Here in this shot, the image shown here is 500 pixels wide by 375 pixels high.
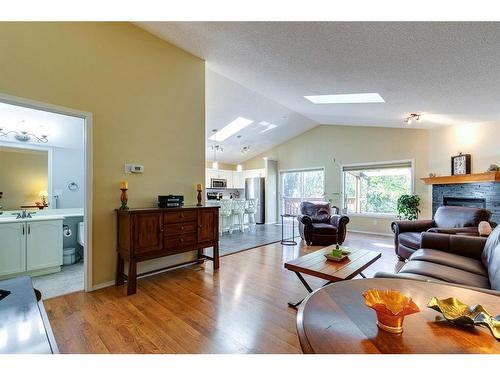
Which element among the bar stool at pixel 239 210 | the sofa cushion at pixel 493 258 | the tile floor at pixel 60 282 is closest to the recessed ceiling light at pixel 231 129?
the bar stool at pixel 239 210

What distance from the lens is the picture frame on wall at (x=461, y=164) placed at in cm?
468

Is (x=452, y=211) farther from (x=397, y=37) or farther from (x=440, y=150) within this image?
(x=397, y=37)

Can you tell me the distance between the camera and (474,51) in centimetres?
216

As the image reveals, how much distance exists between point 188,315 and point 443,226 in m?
3.86

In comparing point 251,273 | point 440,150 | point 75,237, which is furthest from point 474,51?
point 75,237

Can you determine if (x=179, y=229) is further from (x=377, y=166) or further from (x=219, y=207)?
(x=377, y=166)

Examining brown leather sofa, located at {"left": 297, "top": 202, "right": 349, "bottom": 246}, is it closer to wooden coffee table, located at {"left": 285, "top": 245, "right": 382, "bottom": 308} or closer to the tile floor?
wooden coffee table, located at {"left": 285, "top": 245, "right": 382, "bottom": 308}

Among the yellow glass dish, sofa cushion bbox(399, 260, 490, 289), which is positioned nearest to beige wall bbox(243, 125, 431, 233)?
sofa cushion bbox(399, 260, 490, 289)

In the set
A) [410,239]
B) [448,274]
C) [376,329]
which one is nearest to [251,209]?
[410,239]

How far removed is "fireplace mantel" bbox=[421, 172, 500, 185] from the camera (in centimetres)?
412

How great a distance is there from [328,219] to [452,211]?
2109mm

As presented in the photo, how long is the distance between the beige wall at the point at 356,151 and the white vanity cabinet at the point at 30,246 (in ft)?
20.3

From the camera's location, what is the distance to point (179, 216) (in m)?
3.04

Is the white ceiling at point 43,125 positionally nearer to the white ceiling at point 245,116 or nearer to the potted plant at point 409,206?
the white ceiling at point 245,116
